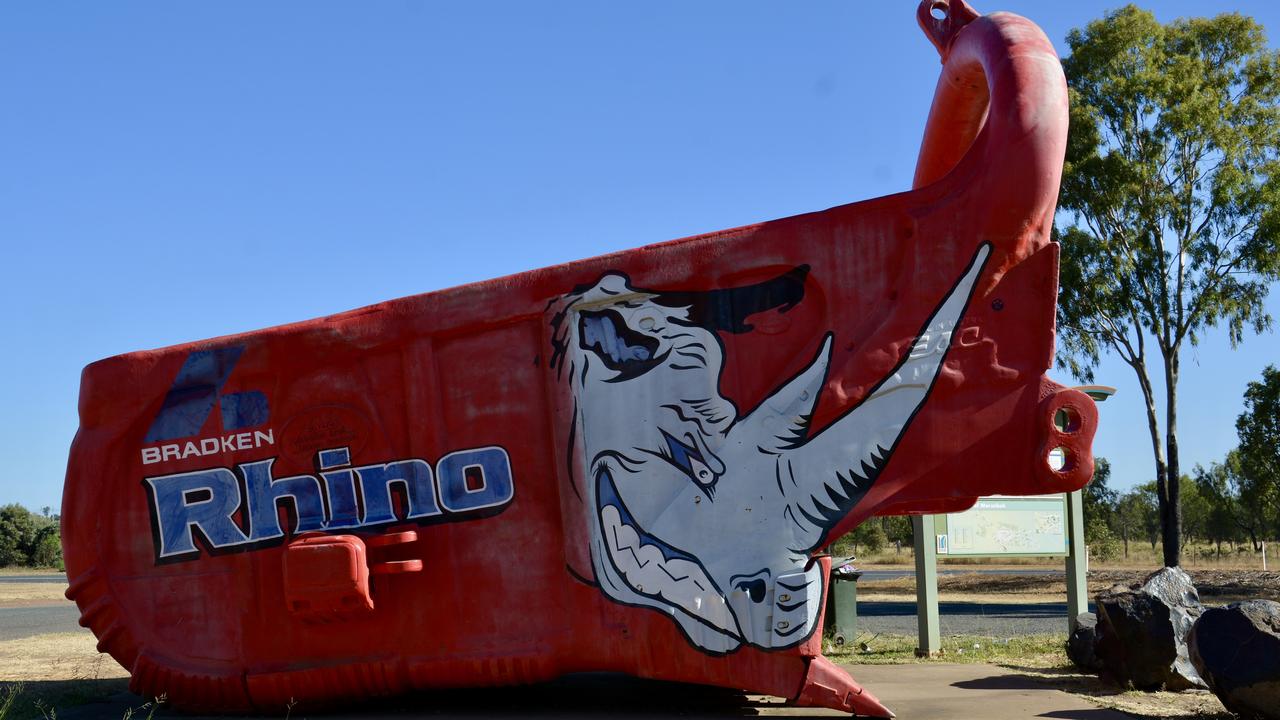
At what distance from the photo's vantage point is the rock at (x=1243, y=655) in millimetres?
7184

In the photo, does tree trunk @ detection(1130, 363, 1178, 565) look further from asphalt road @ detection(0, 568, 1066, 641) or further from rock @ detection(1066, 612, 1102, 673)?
rock @ detection(1066, 612, 1102, 673)

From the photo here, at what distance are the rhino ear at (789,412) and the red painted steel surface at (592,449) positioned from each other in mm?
22

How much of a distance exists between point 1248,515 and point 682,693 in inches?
1747

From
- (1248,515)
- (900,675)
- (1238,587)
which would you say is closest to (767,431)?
(900,675)

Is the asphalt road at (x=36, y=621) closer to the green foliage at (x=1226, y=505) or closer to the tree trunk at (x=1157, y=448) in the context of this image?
the tree trunk at (x=1157, y=448)

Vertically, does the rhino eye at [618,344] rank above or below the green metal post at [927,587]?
above

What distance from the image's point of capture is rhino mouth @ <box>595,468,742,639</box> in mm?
7711

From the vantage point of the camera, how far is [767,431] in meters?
7.86

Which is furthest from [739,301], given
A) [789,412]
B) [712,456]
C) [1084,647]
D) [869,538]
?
[869,538]

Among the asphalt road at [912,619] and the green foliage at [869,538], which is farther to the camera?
the green foliage at [869,538]

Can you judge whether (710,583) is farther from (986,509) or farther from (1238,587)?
(1238,587)

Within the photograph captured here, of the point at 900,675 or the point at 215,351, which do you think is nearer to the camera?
the point at 215,351

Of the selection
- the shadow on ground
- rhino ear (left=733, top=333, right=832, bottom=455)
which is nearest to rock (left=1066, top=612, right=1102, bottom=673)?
the shadow on ground

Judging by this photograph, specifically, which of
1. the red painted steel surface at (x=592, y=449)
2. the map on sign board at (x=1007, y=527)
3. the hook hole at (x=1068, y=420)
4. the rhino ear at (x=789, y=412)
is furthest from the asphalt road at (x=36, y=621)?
the hook hole at (x=1068, y=420)
